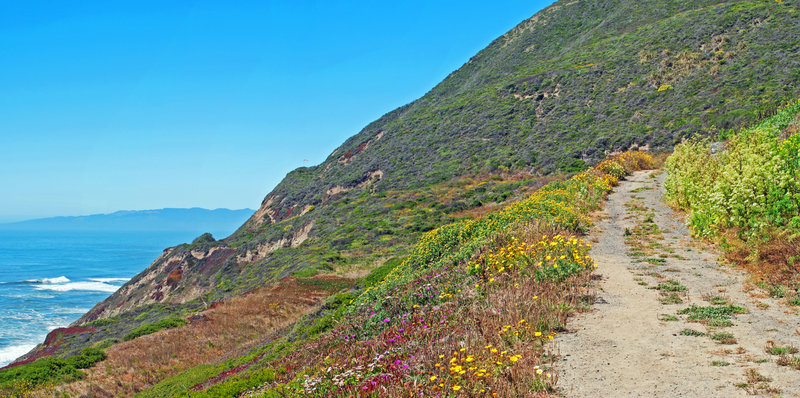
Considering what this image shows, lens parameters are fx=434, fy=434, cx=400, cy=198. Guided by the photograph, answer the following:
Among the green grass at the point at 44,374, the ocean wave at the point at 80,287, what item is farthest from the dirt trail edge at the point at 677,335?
the ocean wave at the point at 80,287

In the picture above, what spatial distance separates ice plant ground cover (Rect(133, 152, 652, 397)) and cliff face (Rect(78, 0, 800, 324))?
17.4 m

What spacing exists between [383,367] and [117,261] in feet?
543

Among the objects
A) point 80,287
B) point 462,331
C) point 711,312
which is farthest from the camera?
point 80,287

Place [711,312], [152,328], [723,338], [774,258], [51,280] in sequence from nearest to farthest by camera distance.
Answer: [723,338] < [711,312] < [774,258] < [152,328] < [51,280]

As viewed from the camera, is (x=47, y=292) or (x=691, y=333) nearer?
(x=691, y=333)

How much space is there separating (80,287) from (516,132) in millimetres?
85789

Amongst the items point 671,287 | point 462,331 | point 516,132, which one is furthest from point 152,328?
point 516,132

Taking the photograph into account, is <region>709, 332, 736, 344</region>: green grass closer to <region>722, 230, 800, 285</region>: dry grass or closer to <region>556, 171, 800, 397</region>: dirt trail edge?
<region>556, 171, 800, 397</region>: dirt trail edge

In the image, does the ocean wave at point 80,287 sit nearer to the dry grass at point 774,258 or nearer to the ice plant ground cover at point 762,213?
the ice plant ground cover at point 762,213

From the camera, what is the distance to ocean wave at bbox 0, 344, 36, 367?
32.4m

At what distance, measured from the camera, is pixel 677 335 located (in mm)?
5594

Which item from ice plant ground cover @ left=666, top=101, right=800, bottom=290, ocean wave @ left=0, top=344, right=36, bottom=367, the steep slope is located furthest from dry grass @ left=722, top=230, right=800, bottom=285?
ocean wave @ left=0, top=344, right=36, bottom=367

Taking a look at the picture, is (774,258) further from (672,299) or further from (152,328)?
(152,328)

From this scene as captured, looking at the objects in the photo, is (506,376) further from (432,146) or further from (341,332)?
(432,146)
